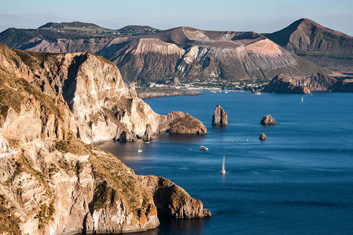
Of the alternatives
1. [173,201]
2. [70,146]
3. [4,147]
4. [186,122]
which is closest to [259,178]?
[173,201]

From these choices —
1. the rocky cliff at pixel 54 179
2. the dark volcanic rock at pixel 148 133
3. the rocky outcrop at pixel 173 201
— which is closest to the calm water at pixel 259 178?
the rocky outcrop at pixel 173 201

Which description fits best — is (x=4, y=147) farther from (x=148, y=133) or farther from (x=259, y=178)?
(x=148, y=133)

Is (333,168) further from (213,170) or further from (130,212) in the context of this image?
(130,212)

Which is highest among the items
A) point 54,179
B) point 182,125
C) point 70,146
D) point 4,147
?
point 4,147

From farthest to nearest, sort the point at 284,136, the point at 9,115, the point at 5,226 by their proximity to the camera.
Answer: the point at 284,136, the point at 9,115, the point at 5,226

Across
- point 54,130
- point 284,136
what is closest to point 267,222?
point 54,130

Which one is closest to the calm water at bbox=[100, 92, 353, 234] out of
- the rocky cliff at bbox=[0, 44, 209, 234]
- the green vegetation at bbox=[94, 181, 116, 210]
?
the rocky cliff at bbox=[0, 44, 209, 234]

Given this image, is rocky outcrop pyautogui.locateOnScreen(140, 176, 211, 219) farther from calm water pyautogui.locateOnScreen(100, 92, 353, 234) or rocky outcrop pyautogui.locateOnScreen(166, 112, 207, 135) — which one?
rocky outcrop pyautogui.locateOnScreen(166, 112, 207, 135)
